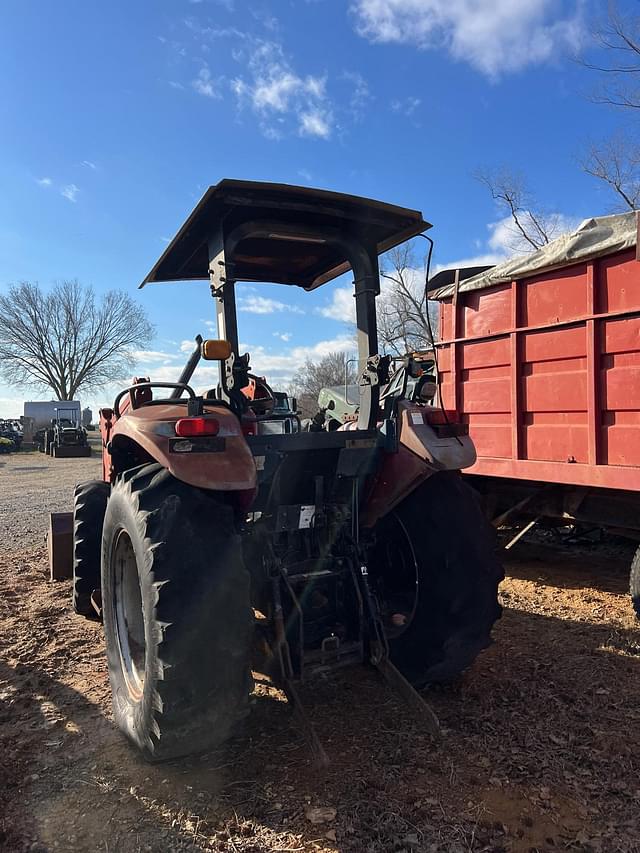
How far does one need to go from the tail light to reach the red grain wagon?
335cm

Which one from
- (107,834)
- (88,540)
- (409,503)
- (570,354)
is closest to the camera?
(107,834)

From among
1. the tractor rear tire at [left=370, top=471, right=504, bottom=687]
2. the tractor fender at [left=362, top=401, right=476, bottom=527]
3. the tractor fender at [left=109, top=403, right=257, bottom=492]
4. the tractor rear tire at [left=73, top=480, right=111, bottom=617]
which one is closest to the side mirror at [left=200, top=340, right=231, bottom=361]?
the tractor fender at [left=109, top=403, right=257, bottom=492]

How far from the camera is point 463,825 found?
233 cm

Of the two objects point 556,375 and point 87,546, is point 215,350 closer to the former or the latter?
point 87,546

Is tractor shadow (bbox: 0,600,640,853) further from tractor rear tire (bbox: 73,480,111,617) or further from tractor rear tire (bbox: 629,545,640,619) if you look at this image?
tractor rear tire (bbox: 629,545,640,619)

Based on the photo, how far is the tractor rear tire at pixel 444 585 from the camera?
3219 mm

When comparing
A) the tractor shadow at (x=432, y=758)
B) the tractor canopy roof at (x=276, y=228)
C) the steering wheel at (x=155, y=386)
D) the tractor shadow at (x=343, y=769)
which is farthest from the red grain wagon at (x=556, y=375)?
the steering wheel at (x=155, y=386)

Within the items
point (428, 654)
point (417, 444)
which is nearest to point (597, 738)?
point (428, 654)

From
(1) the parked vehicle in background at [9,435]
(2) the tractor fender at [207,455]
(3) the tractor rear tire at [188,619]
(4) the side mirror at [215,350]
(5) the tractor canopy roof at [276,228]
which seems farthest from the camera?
(1) the parked vehicle in background at [9,435]

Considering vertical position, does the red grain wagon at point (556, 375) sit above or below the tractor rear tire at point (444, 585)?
above

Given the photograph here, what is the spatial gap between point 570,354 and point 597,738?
302 centimetres

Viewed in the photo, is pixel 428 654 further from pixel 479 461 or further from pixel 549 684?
pixel 479 461

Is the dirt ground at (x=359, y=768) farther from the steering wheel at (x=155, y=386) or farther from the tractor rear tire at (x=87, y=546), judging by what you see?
the steering wheel at (x=155, y=386)

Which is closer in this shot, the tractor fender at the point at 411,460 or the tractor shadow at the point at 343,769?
the tractor shadow at the point at 343,769
